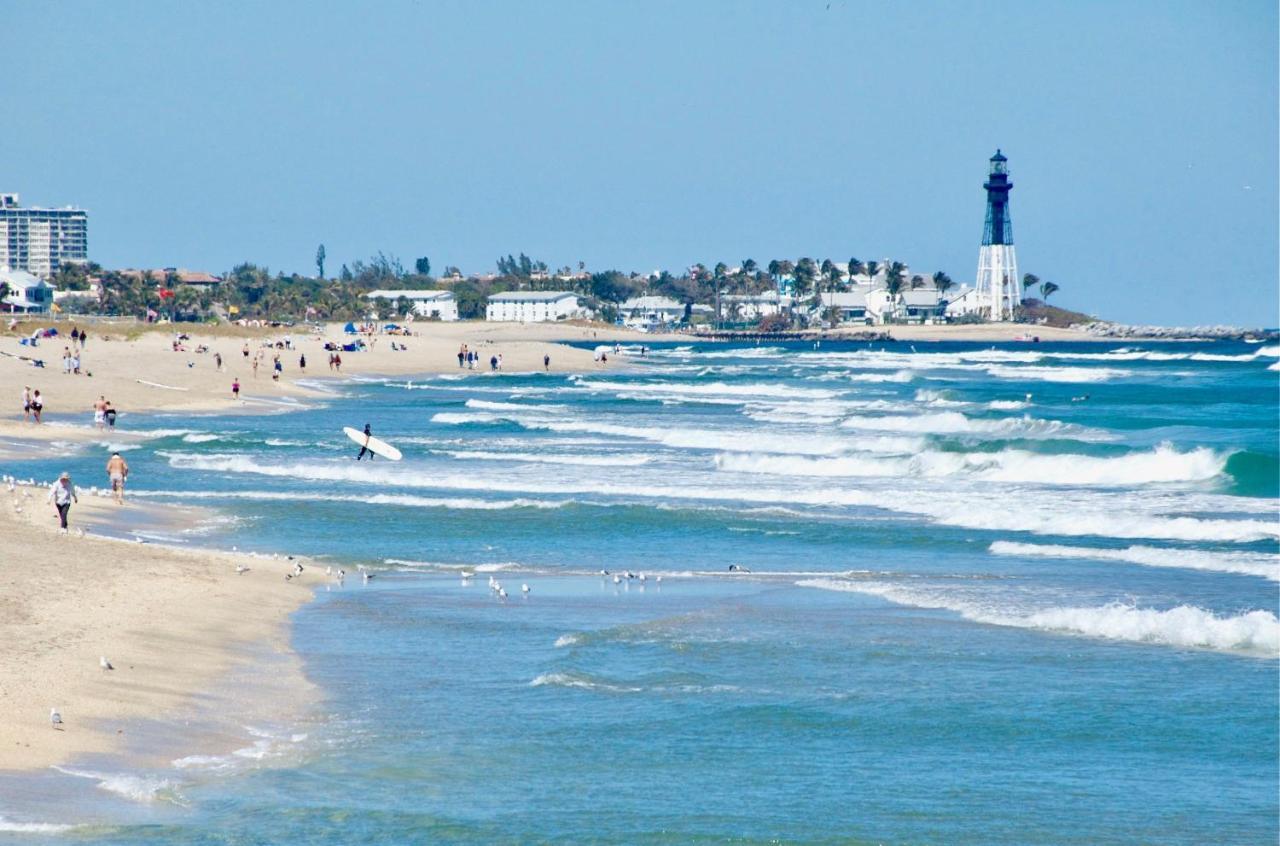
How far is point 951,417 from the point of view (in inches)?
2158

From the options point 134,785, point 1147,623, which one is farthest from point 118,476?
point 1147,623

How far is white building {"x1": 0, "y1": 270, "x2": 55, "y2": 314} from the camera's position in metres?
121

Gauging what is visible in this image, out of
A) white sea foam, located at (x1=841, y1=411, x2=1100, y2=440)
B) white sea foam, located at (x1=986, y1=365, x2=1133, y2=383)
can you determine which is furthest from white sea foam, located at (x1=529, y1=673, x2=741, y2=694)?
white sea foam, located at (x1=986, y1=365, x2=1133, y2=383)

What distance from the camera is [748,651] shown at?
17.1 m

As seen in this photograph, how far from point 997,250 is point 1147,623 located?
584 ft

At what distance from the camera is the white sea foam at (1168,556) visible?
75.0 ft

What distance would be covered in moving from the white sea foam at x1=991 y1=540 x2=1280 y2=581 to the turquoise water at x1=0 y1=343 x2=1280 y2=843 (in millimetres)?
97

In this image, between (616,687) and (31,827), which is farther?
(616,687)

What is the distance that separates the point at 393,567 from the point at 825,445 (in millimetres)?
22608

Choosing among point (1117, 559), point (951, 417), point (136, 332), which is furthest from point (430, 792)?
point (136, 332)

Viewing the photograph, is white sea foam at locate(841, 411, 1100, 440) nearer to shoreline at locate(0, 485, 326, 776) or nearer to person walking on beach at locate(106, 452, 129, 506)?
person walking on beach at locate(106, 452, 129, 506)

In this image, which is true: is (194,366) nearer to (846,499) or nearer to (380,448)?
(380,448)

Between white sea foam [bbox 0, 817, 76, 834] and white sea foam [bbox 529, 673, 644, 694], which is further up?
white sea foam [bbox 0, 817, 76, 834]

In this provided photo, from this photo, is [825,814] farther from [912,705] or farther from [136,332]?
[136,332]
